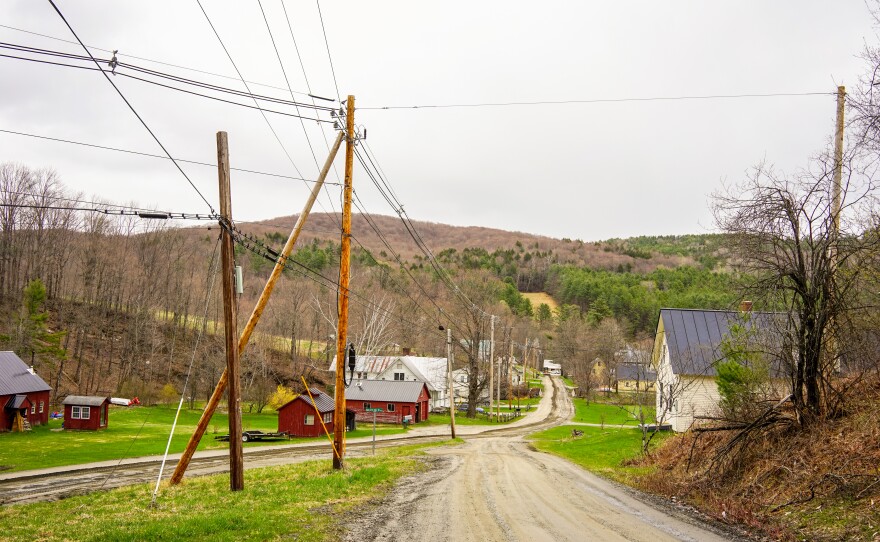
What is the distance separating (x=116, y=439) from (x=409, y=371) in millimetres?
36911

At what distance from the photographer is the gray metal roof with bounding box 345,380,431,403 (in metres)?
60.0

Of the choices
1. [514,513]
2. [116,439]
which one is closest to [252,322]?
[514,513]

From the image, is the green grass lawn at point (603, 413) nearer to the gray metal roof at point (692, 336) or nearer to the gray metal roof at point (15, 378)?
the gray metal roof at point (692, 336)

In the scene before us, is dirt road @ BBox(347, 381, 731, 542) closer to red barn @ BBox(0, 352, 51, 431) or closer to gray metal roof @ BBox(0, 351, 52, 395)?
red barn @ BBox(0, 352, 51, 431)

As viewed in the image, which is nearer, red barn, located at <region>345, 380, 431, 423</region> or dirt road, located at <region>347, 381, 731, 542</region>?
dirt road, located at <region>347, 381, 731, 542</region>

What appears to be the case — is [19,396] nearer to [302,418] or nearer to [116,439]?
[116,439]

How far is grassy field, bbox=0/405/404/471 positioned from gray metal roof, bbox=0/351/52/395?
296 centimetres

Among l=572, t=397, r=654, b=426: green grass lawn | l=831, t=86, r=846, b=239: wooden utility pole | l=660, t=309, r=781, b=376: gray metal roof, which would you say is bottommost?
l=572, t=397, r=654, b=426: green grass lawn

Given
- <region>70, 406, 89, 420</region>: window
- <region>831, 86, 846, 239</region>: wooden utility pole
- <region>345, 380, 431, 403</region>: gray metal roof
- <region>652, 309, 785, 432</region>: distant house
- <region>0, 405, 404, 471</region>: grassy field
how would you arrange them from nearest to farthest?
<region>831, 86, 846, 239</region>: wooden utility pole, <region>0, 405, 404, 471</region>: grassy field, <region>652, 309, 785, 432</region>: distant house, <region>70, 406, 89, 420</region>: window, <region>345, 380, 431, 403</region>: gray metal roof

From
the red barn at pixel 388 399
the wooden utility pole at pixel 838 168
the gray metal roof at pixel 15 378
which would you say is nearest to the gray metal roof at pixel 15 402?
the gray metal roof at pixel 15 378

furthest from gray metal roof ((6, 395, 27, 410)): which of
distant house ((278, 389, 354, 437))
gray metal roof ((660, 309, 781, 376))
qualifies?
gray metal roof ((660, 309, 781, 376))

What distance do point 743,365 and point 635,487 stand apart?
222 inches

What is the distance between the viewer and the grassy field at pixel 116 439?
30219 mm

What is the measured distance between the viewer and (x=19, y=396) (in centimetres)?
4012
